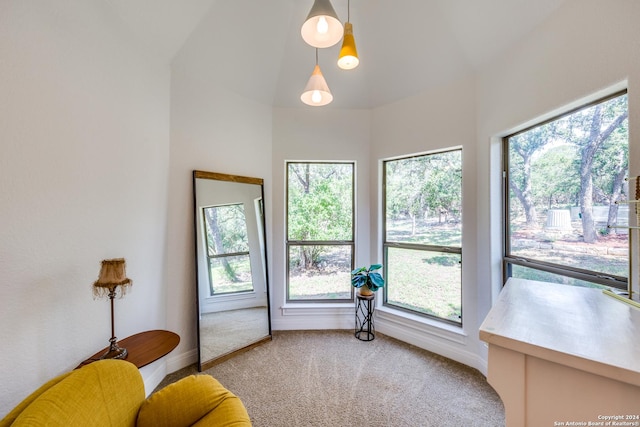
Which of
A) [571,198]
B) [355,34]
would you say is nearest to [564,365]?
[571,198]

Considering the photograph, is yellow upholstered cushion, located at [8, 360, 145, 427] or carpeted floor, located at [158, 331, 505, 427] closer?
yellow upholstered cushion, located at [8, 360, 145, 427]

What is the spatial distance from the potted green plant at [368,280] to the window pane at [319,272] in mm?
376

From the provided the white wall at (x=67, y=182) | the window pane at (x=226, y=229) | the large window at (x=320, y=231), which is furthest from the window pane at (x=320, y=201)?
the white wall at (x=67, y=182)

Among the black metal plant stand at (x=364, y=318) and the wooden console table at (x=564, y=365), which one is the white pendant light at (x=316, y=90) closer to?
the wooden console table at (x=564, y=365)

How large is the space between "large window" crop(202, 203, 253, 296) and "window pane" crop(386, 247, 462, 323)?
1734 mm

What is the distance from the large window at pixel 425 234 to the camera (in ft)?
8.89

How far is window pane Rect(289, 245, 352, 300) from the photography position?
332cm

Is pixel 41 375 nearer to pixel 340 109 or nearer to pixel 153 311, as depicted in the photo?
pixel 153 311

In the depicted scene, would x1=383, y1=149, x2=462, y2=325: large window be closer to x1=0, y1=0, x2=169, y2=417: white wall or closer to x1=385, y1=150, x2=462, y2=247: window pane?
x1=385, y1=150, x2=462, y2=247: window pane

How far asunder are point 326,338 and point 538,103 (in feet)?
9.55

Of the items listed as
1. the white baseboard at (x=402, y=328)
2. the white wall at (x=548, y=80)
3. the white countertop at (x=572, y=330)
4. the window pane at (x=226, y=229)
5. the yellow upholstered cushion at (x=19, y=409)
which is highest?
the white wall at (x=548, y=80)

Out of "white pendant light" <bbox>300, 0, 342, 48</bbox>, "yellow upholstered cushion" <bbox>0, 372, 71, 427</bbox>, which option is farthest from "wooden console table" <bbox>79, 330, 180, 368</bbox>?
"white pendant light" <bbox>300, 0, 342, 48</bbox>

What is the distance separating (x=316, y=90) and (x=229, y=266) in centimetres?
192

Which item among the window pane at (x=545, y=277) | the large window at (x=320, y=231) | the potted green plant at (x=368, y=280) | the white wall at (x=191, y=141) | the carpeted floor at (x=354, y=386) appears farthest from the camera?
the large window at (x=320, y=231)
